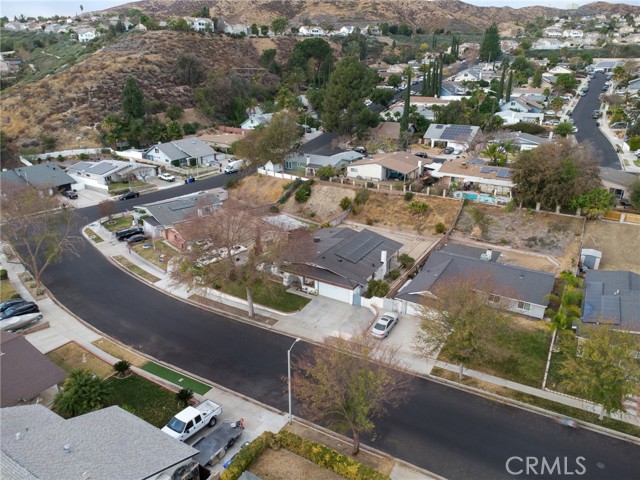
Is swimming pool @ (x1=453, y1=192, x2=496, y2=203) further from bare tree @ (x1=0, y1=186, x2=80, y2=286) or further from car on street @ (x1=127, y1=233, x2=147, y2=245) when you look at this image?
bare tree @ (x1=0, y1=186, x2=80, y2=286)

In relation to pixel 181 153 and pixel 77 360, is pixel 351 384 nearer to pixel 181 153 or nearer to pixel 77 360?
pixel 77 360

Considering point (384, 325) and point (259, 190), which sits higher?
point (384, 325)

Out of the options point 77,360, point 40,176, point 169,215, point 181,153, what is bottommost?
point 77,360

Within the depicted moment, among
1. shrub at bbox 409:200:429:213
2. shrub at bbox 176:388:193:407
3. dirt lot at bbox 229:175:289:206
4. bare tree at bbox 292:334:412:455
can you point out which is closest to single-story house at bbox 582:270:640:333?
bare tree at bbox 292:334:412:455

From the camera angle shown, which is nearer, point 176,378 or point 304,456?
point 304,456

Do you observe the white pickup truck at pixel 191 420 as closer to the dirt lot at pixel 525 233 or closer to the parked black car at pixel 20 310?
the parked black car at pixel 20 310

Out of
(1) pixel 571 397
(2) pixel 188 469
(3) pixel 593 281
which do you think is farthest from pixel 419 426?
(3) pixel 593 281

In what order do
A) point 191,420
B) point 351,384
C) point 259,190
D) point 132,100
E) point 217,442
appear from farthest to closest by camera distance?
point 132,100, point 259,190, point 191,420, point 217,442, point 351,384

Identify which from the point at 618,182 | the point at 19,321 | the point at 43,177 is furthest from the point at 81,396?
the point at 618,182
